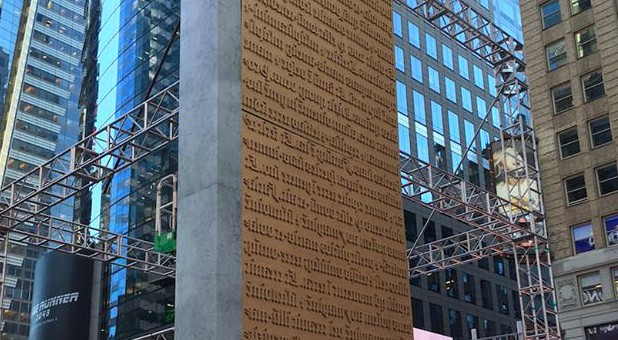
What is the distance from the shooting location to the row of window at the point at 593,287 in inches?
1513

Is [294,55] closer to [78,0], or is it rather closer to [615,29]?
[615,29]

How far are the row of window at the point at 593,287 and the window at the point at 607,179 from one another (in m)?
3.87

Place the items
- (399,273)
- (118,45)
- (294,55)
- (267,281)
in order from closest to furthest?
(267,281) < (294,55) < (399,273) < (118,45)

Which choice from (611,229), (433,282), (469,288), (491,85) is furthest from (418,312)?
(491,85)

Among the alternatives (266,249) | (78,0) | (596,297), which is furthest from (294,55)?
(78,0)

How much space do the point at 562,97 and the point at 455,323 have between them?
2890 cm

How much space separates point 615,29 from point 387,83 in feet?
91.7

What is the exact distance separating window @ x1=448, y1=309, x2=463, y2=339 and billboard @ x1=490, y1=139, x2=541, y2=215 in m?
25.9

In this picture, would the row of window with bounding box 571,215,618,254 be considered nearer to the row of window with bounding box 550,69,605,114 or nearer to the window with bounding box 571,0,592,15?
the row of window with bounding box 550,69,605,114

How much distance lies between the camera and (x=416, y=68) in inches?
2803

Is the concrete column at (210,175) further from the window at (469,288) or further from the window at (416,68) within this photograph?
the window at (469,288)

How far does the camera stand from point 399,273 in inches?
637

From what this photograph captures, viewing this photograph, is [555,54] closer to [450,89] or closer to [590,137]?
[590,137]

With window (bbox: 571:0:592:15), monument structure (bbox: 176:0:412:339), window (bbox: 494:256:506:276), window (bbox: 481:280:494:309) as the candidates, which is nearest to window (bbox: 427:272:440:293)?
window (bbox: 481:280:494:309)
